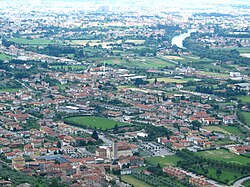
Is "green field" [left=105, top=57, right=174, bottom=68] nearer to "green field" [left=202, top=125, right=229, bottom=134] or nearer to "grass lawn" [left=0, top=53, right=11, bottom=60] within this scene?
"grass lawn" [left=0, top=53, right=11, bottom=60]

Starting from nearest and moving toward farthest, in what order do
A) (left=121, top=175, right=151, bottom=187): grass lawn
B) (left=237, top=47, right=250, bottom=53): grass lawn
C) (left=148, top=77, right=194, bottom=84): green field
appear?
(left=121, top=175, right=151, bottom=187): grass lawn
(left=148, top=77, right=194, bottom=84): green field
(left=237, top=47, right=250, bottom=53): grass lawn

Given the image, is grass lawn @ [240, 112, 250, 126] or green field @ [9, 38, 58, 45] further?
green field @ [9, 38, 58, 45]

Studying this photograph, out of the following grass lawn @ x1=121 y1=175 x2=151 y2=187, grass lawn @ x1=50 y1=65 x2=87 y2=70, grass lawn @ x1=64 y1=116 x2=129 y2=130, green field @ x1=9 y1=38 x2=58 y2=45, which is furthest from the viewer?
green field @ x1=9 y1=38 x2=58 y2=45

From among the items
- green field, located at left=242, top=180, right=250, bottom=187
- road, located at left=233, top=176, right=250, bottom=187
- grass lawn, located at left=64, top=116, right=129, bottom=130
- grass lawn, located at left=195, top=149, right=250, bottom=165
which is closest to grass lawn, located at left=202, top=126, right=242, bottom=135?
grass lawn, located at left=195, top=149, right=250, bottom=165

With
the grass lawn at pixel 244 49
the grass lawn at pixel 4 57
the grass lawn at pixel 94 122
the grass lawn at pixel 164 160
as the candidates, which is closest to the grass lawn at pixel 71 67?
the grass lawn at pixel 4 57

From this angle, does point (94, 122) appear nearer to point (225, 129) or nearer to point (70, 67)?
point (225, 129)

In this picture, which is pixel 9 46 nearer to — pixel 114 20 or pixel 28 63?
pixel 28 63
